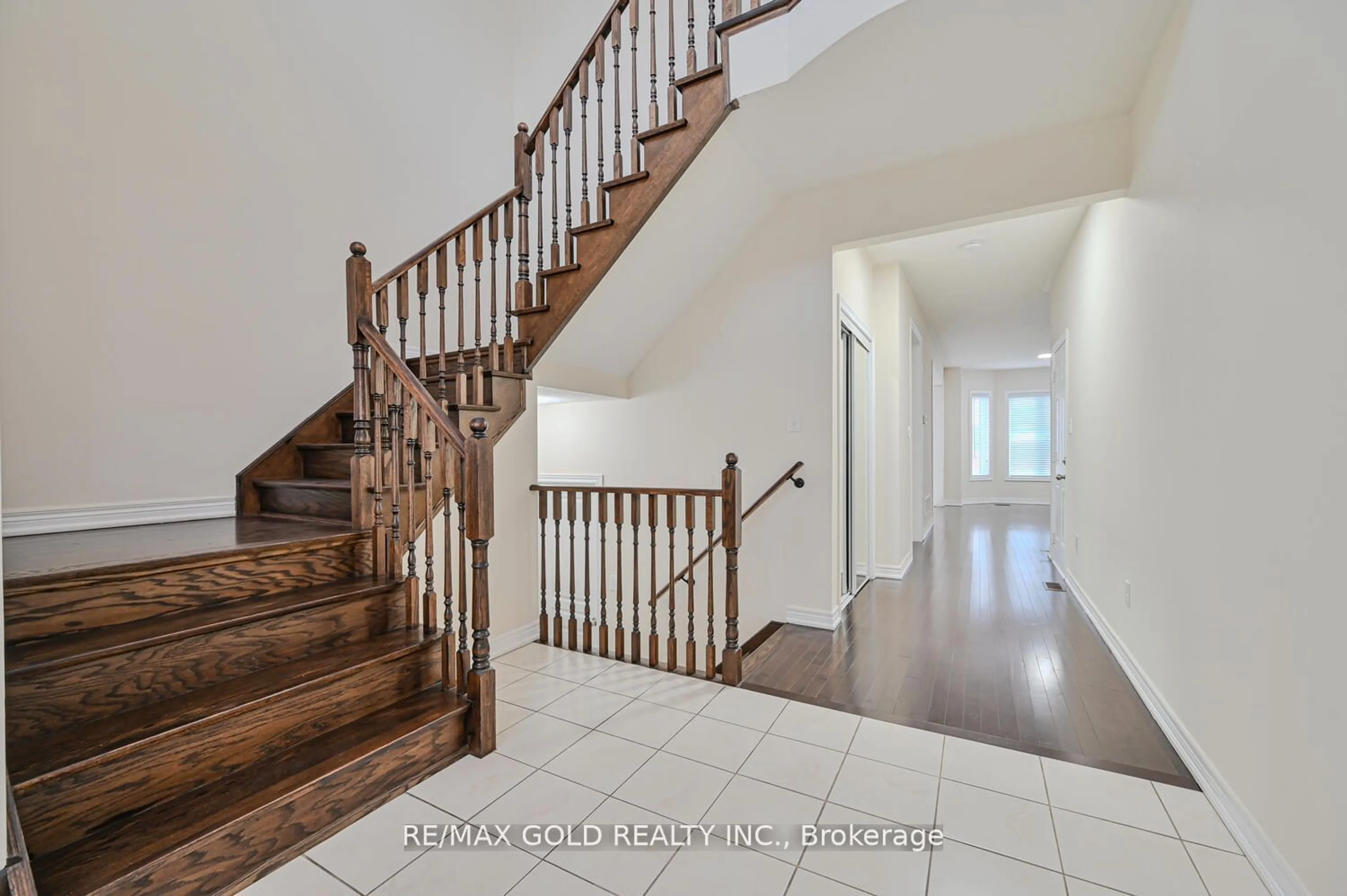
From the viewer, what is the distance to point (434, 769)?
77.6 inches

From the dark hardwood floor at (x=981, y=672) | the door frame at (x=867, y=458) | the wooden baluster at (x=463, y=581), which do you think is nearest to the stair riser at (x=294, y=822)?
the wooden baluster at (x=463, y=581)

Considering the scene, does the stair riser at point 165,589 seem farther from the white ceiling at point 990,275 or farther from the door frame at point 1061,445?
the door frame at point 1061,445

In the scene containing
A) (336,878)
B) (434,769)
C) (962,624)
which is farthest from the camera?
(962,624)

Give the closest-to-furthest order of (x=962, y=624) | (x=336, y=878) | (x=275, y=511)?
(x=336, y=878) → (x=275, y=511) → (x=962, y=624)

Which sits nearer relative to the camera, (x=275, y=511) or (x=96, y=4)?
(x=96, y=4)

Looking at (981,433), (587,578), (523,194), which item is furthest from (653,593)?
(981,433)

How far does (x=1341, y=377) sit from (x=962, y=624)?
9.01 feet

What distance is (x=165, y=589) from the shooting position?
1.85 m

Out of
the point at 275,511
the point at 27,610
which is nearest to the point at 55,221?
the point at 275,511

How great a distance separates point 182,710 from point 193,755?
13cm

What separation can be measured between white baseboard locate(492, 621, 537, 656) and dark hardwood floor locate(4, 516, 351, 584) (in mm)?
1031

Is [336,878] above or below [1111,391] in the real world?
below

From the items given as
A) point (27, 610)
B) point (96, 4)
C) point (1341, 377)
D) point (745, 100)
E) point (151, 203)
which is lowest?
point (27, 610)

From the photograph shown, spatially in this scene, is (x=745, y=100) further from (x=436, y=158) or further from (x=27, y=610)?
(x=27, y=610)
